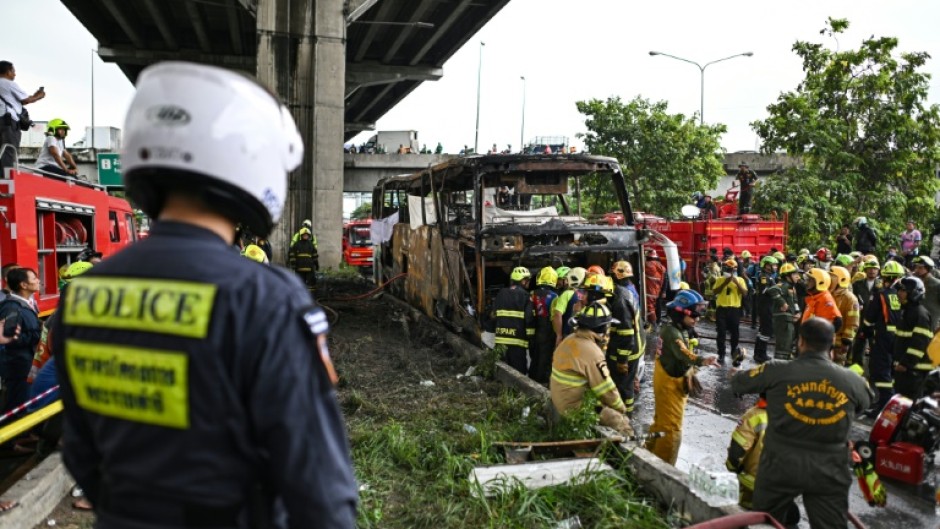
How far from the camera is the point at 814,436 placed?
13.2 feet

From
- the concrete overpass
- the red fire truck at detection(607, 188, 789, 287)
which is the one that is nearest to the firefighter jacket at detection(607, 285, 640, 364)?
the red fire truck at detection(607, 188, 789, 287)

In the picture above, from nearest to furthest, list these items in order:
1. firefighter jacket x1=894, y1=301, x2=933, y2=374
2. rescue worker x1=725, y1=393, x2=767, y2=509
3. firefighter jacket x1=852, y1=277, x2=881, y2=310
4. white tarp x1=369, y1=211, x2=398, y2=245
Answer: rescue worker x1=725, y1=393, x2=767, y2=509, firefighter jacket x1=894, y1=301, x2=933, y2=374, firefighter jacket x1=852, y1=277, x2=881, y2=310, white tarp x1=369, y1=211, x2=398, y2=245

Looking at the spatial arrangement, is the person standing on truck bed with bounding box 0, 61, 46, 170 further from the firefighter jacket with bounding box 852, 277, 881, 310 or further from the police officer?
the firefighter jacket with bounding box 852, 277, 881, 310

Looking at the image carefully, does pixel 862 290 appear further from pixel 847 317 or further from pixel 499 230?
pixel 499 230

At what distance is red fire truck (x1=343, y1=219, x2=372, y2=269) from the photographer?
26.7m

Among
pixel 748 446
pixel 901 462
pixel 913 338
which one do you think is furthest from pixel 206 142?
pixel 913 338

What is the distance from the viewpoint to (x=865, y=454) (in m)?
4.40

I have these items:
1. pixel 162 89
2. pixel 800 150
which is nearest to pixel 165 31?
pixel 800 150

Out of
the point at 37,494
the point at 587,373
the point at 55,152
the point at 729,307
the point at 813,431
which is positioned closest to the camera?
the point at 813,431

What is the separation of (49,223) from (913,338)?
33.3 ft

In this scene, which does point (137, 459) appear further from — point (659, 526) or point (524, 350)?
point (524, 350)

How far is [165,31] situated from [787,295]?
29.0m

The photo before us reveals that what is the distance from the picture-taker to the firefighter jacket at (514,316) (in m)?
8.33

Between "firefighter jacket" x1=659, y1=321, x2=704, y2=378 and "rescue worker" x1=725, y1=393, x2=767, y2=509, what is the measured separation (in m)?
0.84
